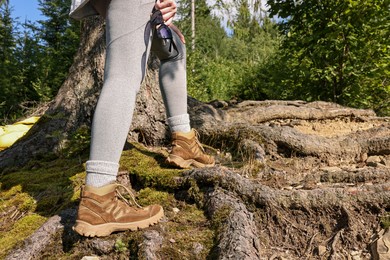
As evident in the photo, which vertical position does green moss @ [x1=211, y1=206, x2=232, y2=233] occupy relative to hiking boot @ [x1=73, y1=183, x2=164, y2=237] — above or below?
below

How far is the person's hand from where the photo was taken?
2473mm

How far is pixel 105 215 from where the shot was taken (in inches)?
82.2

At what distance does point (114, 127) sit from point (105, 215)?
45 centimetres

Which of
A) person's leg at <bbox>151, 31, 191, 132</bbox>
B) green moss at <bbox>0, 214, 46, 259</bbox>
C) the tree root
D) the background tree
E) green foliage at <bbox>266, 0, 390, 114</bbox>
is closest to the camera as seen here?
the tree root

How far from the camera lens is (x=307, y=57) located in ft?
23.7

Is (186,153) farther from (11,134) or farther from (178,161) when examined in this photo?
(11,134)

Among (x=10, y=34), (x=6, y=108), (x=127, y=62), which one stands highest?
(x=10, y=34)

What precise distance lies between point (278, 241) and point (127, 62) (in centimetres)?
129

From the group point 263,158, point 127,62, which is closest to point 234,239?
point 127,62

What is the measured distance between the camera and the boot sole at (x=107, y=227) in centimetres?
204

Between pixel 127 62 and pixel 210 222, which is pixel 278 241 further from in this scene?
pixel 127 62

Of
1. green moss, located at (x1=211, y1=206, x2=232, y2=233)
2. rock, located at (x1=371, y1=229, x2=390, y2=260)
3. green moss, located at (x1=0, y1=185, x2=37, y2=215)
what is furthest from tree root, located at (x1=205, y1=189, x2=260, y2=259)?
green moss, located at (x1=0, y1=185, x2=37, y2=215)

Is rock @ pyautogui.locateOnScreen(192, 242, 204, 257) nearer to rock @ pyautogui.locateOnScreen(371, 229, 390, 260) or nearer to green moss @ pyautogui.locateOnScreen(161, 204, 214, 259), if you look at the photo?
green moss @ pyautogui.locateOnScreen(161, 204, 214, 259)

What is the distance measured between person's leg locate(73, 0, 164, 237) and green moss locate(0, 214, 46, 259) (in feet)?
1.36
